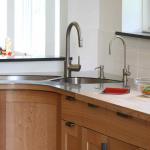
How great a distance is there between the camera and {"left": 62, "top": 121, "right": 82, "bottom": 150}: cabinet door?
266 cm

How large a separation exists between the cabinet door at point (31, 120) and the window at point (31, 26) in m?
0.82

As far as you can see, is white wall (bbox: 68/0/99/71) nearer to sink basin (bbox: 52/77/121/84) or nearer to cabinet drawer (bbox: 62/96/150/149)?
sink basin (bbox: 52/77/121/84)

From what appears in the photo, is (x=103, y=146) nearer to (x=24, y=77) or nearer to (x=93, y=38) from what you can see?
(x=24, y=77)

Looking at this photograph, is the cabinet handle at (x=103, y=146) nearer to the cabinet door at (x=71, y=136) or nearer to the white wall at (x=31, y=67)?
the cabinet door at (x=71, y=136)

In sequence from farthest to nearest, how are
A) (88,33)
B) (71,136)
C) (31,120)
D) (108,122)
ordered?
→ 1. (88,33)
2. (31,120)
3. (71,136)
4. (108,122)

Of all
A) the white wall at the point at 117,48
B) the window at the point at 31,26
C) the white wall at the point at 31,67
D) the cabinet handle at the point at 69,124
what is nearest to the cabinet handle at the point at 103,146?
the cabinet handle at the point at 69,124

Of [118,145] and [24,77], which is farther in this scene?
[24,77]

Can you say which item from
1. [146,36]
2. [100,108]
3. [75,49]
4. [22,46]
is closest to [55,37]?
[75,49]

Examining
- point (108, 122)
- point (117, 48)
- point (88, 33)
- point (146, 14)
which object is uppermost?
point (146, 14)

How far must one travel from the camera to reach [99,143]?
2.42 m

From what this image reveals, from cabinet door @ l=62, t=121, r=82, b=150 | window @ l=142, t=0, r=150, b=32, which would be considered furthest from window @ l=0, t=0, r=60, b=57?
cabinet door @ l=62, t=121, r=82, b=150

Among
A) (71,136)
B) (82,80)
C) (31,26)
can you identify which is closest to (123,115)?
(71,136)

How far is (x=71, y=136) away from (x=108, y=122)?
1.56ft

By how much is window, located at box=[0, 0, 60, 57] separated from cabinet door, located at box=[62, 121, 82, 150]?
3.40 ft
